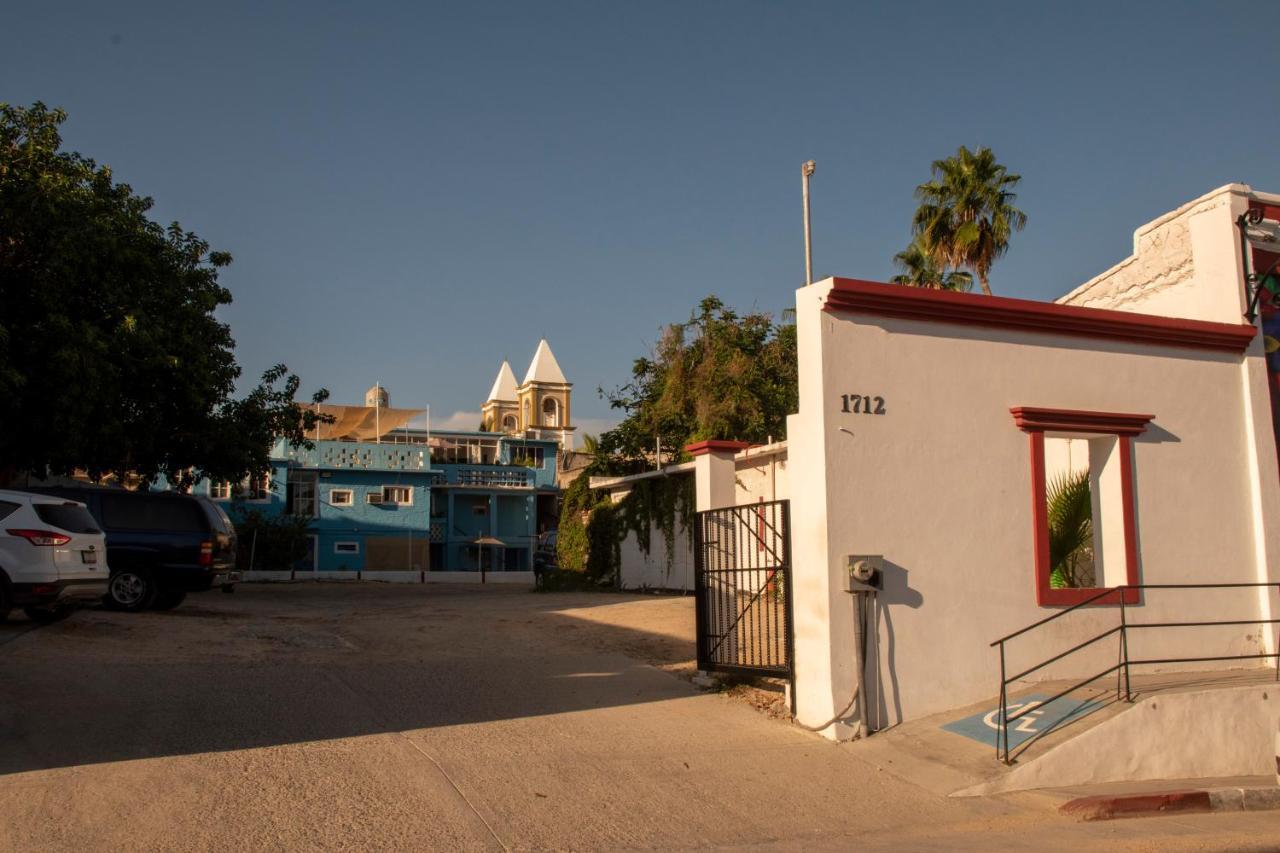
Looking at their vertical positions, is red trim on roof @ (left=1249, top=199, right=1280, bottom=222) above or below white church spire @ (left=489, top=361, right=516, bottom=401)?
below

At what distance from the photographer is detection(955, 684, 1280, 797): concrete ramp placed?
877cm

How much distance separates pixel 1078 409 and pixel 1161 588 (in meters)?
2.00

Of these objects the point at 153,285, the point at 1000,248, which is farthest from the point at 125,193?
the point at 1000,248

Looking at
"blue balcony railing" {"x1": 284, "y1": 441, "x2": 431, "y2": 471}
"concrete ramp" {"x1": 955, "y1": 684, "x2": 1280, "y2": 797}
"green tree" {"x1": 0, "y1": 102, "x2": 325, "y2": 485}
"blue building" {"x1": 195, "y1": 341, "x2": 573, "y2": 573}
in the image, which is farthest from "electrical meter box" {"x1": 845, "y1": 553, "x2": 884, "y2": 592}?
"blue balcony railing" {"x1": 284, "y1": 441, "x2": 431, "y2": 471}

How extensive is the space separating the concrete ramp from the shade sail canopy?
161 ft

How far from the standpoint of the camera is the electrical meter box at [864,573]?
9609 mm

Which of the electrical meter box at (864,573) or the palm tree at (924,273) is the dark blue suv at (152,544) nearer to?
the electrical meter box at (864,573)

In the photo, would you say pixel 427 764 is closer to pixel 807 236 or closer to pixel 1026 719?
pixel 1026 719

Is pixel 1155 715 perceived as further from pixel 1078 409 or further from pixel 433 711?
pixel 433 711

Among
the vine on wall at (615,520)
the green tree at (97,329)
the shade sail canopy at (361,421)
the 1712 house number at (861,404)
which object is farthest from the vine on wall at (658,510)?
the shade sail canopy at (361,421)

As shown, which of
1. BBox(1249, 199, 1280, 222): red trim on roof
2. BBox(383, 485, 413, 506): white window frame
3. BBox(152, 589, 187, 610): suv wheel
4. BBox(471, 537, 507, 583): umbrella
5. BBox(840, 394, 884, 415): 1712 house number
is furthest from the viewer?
BBox(471, 537, 507, 583): umbrella

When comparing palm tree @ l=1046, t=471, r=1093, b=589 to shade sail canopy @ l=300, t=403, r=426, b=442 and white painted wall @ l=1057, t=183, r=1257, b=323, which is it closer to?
white painted wall @ l=1057, t=183, r=1257, b=323

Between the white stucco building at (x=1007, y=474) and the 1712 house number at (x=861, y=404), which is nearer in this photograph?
the white stucco building at (x=1007, y=474)

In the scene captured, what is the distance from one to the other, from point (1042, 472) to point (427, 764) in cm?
662
